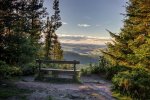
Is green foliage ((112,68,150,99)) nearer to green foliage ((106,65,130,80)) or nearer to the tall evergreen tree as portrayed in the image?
the tall evergreen tree

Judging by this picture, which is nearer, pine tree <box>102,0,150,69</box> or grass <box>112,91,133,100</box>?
grass <box>112,91,133,100</box>

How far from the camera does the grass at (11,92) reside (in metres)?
13.9

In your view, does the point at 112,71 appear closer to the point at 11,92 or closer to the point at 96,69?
the point at 96,69

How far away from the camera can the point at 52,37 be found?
196 feet

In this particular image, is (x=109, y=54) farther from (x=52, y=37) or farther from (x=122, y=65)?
(x=52, y=37)

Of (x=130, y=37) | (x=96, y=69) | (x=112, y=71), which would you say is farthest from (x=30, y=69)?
(x=130, y=37)

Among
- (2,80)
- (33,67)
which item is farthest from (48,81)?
(33,67)

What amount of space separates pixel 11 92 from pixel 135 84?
19.3ft

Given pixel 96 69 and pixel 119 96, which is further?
pixel 96 69

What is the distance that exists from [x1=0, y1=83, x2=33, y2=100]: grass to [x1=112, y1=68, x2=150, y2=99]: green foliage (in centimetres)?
463

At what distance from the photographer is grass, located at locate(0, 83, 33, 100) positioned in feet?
45.6

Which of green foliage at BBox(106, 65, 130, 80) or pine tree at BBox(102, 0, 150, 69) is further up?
pine tree at BBox(102, 0, 150, 69)

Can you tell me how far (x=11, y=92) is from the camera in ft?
48.9

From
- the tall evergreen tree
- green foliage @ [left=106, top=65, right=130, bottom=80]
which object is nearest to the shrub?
green foliage @ [left=106, top=65, right=130, bottom=80]
